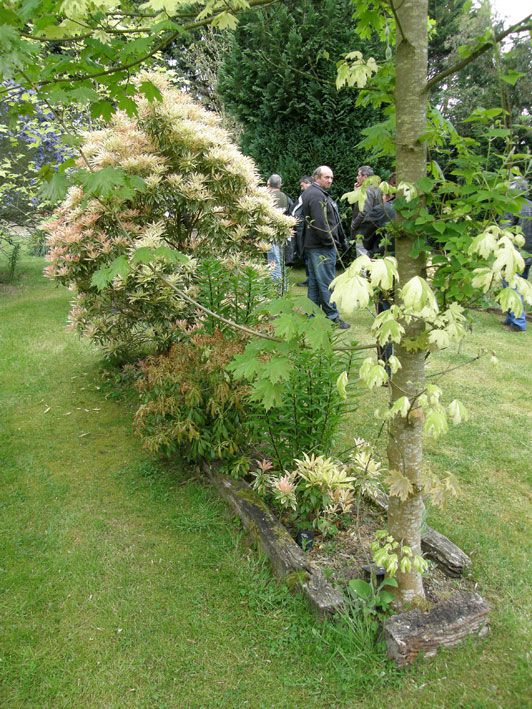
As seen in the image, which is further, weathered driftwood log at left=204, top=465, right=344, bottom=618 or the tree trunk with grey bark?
weathered driftwood log at left=204, top=465, right=344, bottom=618

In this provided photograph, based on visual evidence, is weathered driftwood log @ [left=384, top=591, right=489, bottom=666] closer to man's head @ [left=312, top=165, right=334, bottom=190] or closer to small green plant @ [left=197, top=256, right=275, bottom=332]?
small green plant @ [left=197, top=256, right=275, bottom=332]

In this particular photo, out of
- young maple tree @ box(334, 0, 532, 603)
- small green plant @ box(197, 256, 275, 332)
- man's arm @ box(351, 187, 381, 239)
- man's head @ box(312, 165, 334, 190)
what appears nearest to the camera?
young maple tree @ box(334, 0, 532, 603)

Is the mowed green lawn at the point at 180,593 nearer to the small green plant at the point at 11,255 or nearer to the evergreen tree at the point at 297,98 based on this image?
the small green plant at the point at 11,255

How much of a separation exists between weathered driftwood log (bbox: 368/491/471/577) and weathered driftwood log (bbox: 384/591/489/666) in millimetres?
242

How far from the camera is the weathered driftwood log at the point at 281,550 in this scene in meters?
2.48

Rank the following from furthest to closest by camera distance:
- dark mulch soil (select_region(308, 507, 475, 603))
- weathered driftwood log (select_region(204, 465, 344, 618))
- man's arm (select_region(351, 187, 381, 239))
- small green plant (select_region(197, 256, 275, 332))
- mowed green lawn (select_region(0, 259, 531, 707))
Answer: man's arm (select_region(351, 187, 381, 239)) → small green plant (select_region(197, 256, 275, 332)) → dark mulch soil (select_region(308, 507, 475, 603)) → weathered driftwood log (select_region(204, 465, 344, 618)) → mowed green lawn (select_region(0, 259, 531, 707))

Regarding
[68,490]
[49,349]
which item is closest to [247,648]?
[68,490]

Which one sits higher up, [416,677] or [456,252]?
[456,252]

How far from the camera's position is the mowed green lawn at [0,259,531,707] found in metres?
2.23

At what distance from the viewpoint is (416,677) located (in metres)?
2.21

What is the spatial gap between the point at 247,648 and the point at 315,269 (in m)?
5.04

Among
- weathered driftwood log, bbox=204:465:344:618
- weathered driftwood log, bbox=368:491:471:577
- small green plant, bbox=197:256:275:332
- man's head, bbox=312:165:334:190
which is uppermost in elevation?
man's head, bbox=312:165:334:190

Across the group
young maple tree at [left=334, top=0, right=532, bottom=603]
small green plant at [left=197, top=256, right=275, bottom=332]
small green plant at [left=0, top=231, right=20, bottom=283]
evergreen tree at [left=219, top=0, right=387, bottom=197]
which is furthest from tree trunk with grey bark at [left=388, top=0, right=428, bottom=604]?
small green plant at [left=0, top=231, right=20, bottom=283]

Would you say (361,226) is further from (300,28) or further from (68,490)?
(300,28)
